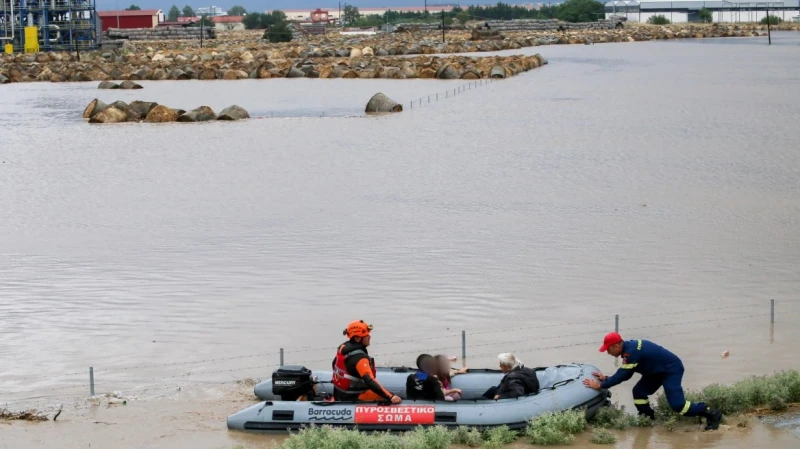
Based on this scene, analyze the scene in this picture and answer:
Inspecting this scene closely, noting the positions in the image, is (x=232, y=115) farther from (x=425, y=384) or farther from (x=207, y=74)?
(x=425, y=384)

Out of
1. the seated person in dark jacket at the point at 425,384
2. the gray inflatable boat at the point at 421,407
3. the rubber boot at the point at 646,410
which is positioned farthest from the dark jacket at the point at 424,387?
the rubber boot at the point at 646,410

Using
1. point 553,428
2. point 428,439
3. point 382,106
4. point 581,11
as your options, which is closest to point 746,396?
point 553,428

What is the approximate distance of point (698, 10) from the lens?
170 meters

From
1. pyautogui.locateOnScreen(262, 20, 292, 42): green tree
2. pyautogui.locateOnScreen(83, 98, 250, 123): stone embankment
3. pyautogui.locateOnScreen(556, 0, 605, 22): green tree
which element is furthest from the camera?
pyautogui.locateOnScreen(556, 0, 605, 22): green tree

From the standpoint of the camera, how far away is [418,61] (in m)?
67.9

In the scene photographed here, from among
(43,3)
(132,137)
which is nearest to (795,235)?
(132,137)

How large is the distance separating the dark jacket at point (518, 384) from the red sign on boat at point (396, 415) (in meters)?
0.71

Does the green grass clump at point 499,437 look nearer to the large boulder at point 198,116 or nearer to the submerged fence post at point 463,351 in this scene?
the submerged fence post at point 463,351

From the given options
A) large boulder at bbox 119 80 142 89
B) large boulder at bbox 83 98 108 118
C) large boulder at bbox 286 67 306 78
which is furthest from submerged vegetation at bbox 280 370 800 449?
large boulder at bbox 286 67 306 78

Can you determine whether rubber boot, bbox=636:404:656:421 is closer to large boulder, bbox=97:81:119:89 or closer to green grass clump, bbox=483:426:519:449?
green grass clump, bbox=483:426:519:449

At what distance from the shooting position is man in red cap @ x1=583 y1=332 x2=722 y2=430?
10.3 meters

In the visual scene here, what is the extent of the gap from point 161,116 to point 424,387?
31.8m

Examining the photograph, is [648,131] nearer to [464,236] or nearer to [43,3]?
[464,236]

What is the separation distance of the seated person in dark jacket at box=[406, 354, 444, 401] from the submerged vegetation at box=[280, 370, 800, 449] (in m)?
0.45
